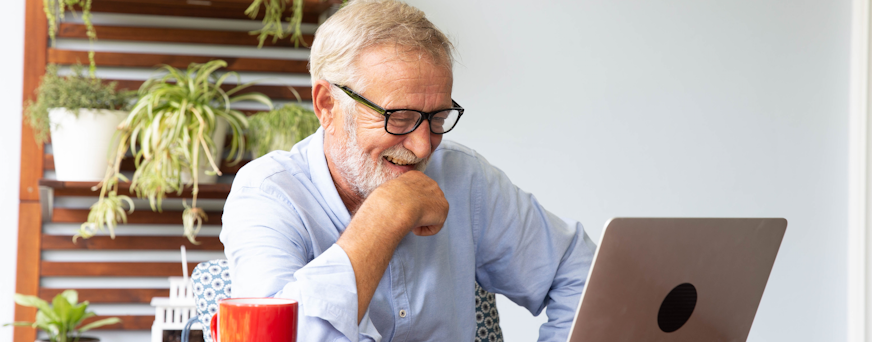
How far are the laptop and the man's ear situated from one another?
1.82 feet

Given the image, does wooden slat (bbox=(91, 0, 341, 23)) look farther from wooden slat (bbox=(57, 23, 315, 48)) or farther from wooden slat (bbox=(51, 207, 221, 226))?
wooden slat (bbox=(51, 207, 221, 226))

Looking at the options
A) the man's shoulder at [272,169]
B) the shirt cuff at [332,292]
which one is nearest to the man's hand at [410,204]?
the shirt cuff at [332,292]

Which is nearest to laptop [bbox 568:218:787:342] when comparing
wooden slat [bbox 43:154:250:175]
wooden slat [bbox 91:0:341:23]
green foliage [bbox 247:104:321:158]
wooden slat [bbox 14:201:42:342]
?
green foliage [bbox 247:104:321:158]

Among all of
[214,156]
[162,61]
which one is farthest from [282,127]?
[162,61]

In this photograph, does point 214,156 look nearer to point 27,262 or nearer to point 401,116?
point 27,262

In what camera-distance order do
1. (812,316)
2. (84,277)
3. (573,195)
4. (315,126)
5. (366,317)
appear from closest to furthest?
(366,317) < (315,126) < (84,277) < (573,195) < (812,316)

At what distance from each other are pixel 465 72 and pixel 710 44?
3.19 ft

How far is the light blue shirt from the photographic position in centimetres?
84

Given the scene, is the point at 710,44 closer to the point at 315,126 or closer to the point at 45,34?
the point at 315,126

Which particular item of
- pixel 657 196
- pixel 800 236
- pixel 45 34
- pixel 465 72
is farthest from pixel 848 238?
pixel 45 34

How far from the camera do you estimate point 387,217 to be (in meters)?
0.92

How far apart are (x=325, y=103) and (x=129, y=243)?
4.66 ft

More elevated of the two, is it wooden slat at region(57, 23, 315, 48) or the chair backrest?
wooden slat at region(57, 23, 315, 48)

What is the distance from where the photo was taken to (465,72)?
2299mm
